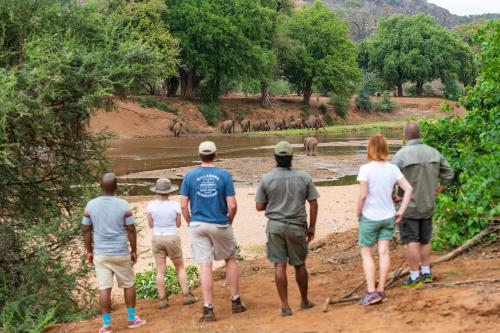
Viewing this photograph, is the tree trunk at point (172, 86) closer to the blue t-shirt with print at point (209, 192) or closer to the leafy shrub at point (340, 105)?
the leafy shrub at point (340, 105)

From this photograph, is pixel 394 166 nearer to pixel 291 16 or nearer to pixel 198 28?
pixel 198 28

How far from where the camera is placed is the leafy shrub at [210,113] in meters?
57.2

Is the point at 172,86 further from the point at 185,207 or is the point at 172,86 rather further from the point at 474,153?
the point at 185,207

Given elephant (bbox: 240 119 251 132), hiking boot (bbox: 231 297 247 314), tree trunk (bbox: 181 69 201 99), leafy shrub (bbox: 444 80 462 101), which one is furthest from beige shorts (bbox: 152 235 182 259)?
leafy shrub (bbox: 444 80 462 101)

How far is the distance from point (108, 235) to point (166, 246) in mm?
1120

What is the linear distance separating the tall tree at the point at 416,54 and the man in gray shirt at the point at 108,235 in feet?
255

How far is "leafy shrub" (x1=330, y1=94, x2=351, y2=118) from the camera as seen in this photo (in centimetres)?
7188

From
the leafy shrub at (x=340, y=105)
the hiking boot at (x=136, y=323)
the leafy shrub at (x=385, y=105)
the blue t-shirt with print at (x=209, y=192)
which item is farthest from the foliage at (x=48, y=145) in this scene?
the leafy shrub at (x=385, y=105)

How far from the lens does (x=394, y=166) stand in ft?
23.0

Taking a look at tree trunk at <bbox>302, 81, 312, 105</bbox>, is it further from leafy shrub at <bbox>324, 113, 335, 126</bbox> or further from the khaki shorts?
the khaki shorts

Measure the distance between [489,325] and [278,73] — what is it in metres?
64.6

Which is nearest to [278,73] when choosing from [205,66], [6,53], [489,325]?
[205,66]

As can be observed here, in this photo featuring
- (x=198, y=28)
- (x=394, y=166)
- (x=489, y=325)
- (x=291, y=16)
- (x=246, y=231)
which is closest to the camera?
(x=489, y=325)

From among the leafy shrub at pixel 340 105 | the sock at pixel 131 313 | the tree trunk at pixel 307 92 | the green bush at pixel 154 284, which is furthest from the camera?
the leafy shrub at pixel 340 105
